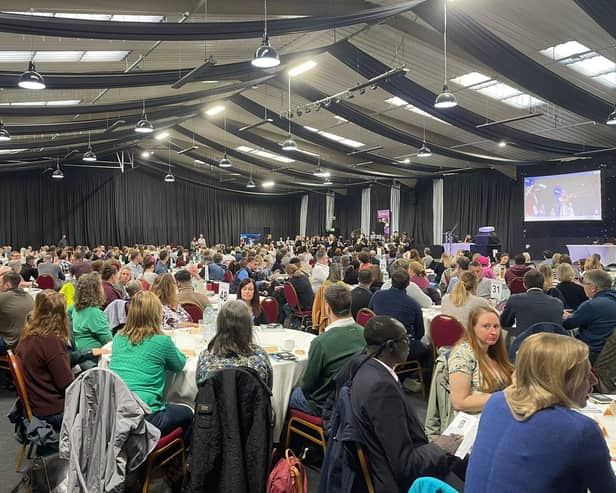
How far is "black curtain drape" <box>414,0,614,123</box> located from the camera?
775cm

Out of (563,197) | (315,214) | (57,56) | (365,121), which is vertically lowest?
(315,214)

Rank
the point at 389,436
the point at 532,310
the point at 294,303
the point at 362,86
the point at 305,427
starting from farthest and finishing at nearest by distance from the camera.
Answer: the point at 362,86 < the point at 294,303 < the point at 532,310 < the point at 305,427 < the point at 389,436

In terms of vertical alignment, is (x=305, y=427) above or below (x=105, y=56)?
below

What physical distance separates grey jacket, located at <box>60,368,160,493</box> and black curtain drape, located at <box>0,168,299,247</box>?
2071 cm

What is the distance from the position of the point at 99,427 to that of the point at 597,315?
4005 mm

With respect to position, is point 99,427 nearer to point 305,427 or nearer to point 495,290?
point 305,427

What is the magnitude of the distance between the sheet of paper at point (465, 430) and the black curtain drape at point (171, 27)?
540 centimetres

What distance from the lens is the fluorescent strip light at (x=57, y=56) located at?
27.4 feet

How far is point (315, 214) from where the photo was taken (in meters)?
29.2

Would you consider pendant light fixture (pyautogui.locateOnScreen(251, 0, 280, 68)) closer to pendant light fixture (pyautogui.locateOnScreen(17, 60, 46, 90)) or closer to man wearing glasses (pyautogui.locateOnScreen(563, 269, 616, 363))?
pendant light fixture (pyautogui.locateOnScreen(17, 60, 46, 90))

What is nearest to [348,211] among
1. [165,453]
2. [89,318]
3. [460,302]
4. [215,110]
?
[215,110]

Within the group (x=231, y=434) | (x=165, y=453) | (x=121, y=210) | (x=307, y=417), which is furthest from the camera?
(x=121, y=210)

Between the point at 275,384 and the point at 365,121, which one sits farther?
the point at 365,121

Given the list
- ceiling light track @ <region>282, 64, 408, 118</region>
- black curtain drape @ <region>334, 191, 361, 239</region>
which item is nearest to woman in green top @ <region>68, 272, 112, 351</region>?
ceiling light track @ <region>282, 64, 408, 118</region>
